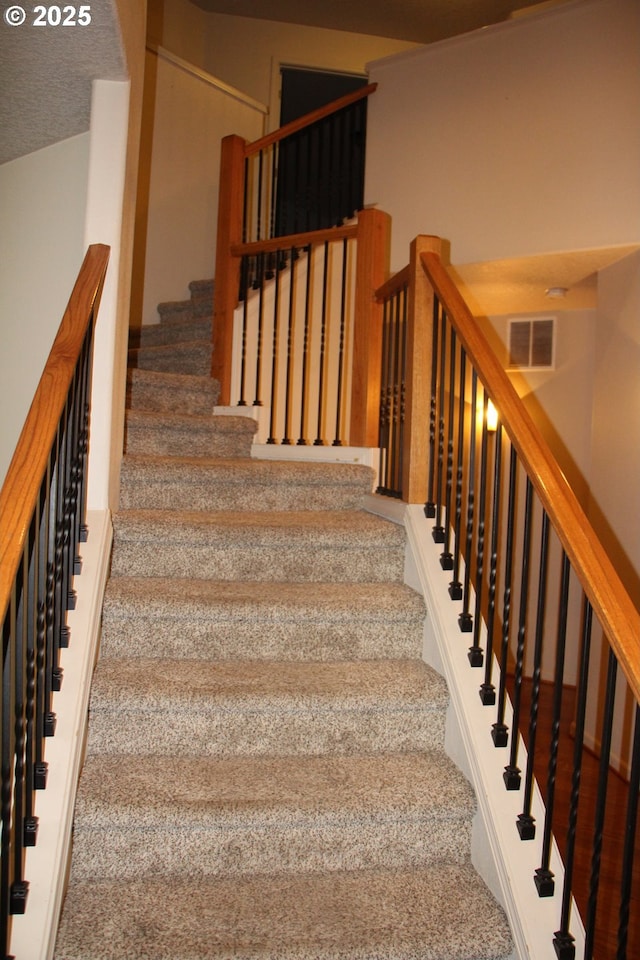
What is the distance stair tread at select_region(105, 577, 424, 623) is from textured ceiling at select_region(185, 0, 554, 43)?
19.2ft

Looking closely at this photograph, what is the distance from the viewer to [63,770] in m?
2.00

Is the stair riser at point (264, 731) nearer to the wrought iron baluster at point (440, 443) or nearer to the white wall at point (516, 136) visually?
the wrought iron baluster at point (440, 443)

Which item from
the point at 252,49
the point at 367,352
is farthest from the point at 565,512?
the point at 252,49

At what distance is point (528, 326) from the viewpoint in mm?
6375

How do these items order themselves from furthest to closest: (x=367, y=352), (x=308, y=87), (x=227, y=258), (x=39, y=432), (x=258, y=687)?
(x=308, y=87), (x=227, y=258), (x=367, y=352), (x=258, y=687), (x=39, y=432)

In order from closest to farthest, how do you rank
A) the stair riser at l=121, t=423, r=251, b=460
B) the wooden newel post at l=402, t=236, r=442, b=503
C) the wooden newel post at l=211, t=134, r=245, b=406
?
the wooden newel post at l=402, t=236, r=442, b=503 → the stair riser at l=121, t=423, r=251, b=460 → the wooden newel post at l=211, t=134, r=245, b=406

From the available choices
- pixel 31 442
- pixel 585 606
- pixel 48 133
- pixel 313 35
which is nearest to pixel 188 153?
pixel 313 35

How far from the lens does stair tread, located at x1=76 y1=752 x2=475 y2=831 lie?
2037mm

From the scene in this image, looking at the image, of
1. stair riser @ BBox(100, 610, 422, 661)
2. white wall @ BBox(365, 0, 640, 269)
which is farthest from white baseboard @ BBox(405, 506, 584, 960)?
white wall @ BBox(365, 0, 640, 269)

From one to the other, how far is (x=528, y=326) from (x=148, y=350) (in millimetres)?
3073

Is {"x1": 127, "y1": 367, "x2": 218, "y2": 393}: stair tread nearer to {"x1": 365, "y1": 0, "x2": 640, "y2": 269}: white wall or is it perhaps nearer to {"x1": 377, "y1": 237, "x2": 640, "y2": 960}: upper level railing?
{"x1": 377, "y1": 237, "x2": 640, "y2": 960}: upper level railing

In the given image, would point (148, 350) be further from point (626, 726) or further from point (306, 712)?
point (626, 726)

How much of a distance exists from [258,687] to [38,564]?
814 mm

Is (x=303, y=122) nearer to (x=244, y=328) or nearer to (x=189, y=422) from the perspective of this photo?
(x=244, y=328)
